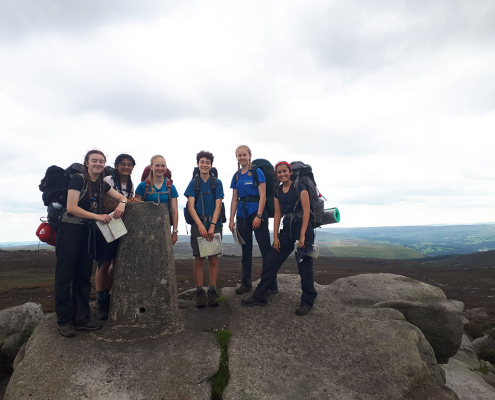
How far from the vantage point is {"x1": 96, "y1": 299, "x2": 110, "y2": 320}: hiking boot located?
21.6 feet

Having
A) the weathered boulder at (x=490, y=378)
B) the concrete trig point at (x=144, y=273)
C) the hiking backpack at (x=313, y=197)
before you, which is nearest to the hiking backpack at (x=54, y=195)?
the concrete trig point at (x=144, y=273)

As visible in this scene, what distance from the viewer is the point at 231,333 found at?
6.11 metres

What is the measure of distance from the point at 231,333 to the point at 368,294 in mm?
4773

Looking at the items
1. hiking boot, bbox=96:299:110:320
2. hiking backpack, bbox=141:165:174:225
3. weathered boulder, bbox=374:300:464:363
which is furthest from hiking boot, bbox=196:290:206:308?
weathered boulder, bbox=374:300:464:363

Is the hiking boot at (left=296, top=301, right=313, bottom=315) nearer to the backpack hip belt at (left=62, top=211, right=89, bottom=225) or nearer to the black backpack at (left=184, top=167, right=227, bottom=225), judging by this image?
the black backpack at (left=184, top=167, right=227, bottom=225)

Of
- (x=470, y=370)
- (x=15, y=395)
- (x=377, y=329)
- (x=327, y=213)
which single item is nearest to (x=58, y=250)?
(x=15, y=395)

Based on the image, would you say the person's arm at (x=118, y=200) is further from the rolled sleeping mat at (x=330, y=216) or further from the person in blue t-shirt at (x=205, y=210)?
the rolled sleeping mat at (x=330, y=216)

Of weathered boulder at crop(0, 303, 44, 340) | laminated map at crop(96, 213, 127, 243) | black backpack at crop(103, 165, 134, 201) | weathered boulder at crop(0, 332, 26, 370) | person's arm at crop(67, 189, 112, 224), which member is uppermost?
black backpack at crop(103, 165, 134, 201)

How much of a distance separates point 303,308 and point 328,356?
156cm

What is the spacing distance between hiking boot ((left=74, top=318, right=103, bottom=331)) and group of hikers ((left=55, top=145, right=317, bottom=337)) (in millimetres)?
19

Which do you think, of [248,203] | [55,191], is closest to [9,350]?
[55,191]

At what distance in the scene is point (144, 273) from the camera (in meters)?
6.48

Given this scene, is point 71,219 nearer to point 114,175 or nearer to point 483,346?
point 114,175

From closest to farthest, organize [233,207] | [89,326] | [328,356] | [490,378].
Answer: [328,356], [89,326], [233,207], [490,378]
